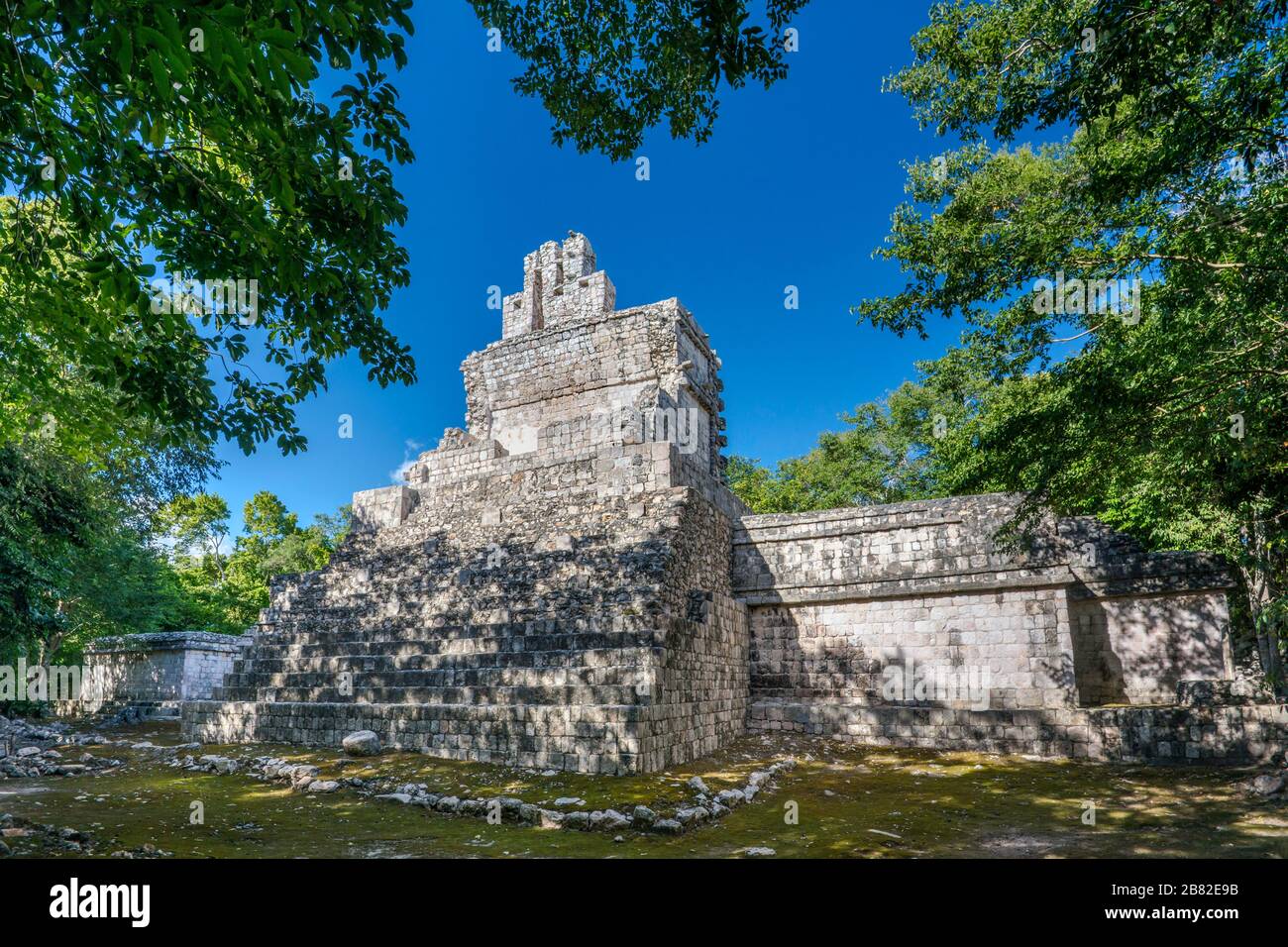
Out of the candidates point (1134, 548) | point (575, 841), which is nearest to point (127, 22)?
point (575, 841)

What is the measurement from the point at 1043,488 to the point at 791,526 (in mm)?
5207

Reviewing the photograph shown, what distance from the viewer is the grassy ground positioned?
5234 millimetres

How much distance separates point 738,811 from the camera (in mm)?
6504

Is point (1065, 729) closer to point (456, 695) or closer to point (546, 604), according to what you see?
point (546, 604)

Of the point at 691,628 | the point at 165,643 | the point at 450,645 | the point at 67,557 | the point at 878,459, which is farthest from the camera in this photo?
the point at 878,459

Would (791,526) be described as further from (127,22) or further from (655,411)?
(127,22)

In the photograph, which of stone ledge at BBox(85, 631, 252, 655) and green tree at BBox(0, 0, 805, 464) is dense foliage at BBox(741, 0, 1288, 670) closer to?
green tree at BBox(0, 0, 805, 464)

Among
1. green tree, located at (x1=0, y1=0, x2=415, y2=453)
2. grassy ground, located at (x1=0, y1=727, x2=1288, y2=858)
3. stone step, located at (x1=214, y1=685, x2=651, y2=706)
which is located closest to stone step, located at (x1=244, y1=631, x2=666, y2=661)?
stone step, located at (x1=214, y1=685, x2=651, y2=706)

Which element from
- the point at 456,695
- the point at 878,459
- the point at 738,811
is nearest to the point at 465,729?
the point at 456,695

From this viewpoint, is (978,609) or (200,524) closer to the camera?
(978,609)

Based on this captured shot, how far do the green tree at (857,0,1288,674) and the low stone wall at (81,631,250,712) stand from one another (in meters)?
16.8

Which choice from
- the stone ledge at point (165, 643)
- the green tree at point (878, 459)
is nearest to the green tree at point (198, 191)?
the stone ledge at point (165, 643)

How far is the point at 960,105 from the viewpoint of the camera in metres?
8.10

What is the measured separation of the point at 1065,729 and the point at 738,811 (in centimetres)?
559
